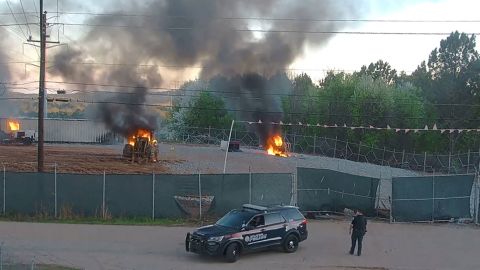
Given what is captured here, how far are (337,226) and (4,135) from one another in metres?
61.6

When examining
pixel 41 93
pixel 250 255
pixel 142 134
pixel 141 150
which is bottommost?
pixel 250 255

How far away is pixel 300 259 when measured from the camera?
14914mm

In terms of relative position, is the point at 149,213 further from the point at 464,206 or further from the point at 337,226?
the point at 464,206

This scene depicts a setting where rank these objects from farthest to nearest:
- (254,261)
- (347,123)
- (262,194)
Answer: (347,123), (262,194), (254,261)

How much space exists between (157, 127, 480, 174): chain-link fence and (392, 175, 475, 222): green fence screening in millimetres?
26407

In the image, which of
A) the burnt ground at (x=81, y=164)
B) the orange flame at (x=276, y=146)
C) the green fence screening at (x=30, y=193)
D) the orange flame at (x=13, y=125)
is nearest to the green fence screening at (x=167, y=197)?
the green fence screening at (x=30, y=193)

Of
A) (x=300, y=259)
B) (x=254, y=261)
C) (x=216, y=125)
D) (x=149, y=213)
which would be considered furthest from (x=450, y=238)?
(x=216, y=125)

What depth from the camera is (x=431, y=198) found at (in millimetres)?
20859

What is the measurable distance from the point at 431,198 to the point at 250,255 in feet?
29.0

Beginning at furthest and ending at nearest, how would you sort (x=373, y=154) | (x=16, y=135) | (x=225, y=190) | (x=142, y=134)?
(x=16, y=135) → (x=373, y=154) → (x=142, y=134) → (x=225, y=190)

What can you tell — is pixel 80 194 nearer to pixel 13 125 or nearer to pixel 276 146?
pixel 276 146

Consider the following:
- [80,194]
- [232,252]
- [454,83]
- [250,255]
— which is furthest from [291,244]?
[454,83]

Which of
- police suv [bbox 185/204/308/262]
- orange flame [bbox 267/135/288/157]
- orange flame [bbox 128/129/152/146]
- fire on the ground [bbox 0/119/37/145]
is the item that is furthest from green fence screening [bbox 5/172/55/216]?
fire on the ground [bbox 0/119/37/145]

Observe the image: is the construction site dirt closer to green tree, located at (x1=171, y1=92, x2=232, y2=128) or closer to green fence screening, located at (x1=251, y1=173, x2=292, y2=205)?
green fence screening, located at (x1=251, y1=173, x2=292, y2=205)
